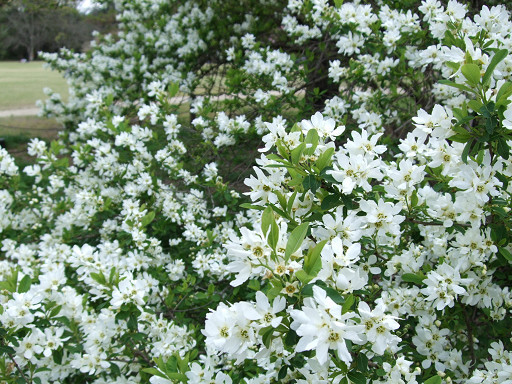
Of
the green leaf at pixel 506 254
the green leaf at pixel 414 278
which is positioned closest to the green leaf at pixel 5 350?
the green leaf at pixel 414 278

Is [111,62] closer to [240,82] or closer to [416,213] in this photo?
[240,82]

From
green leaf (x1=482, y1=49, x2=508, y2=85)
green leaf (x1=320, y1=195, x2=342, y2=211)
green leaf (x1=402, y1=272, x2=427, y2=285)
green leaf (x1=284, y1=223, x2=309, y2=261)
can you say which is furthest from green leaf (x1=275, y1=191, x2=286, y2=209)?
green leaf (x1=482, y1=49, x2=508, y2=85)

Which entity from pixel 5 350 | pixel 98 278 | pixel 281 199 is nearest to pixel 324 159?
pixel 281 199

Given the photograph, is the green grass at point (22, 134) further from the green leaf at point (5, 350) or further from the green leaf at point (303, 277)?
the green leaf at point (303, 277)

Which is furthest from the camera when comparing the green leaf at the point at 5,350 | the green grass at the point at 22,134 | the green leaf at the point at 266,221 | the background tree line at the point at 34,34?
the background tree line at the point at 34,34

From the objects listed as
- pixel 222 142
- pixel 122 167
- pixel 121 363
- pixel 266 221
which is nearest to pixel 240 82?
pixel 222 142

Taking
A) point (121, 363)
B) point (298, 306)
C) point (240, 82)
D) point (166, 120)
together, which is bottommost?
point (121, 363)

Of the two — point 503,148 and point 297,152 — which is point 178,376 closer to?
point 297,152
